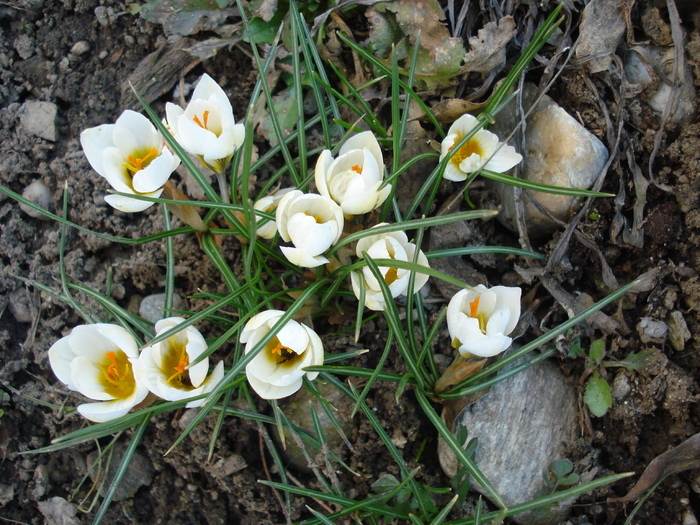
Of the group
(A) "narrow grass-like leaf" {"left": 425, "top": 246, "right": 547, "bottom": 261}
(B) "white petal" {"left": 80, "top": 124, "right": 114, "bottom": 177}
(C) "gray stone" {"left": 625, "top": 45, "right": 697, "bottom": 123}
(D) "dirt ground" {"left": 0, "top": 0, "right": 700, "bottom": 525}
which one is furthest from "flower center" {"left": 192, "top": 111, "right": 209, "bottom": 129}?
(C) "gray stone" {"left": 625, "top": 45, "right": 697, "bottom": 123}

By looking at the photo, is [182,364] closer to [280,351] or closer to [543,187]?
[280,351]

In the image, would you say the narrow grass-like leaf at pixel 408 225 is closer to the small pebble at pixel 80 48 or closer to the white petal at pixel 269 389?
the white petal at pixel 269 389

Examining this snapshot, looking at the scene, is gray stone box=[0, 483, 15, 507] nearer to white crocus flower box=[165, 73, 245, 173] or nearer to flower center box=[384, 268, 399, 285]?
white crocus flower box=[165, 73, 245, 173]

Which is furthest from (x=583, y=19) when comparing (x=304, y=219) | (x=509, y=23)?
(x=304, y=219)

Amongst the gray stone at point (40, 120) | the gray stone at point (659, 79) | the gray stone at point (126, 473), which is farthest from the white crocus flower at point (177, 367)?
the gray stone at point (659, 79)

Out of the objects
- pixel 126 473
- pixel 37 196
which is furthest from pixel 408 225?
pixel 37 196
